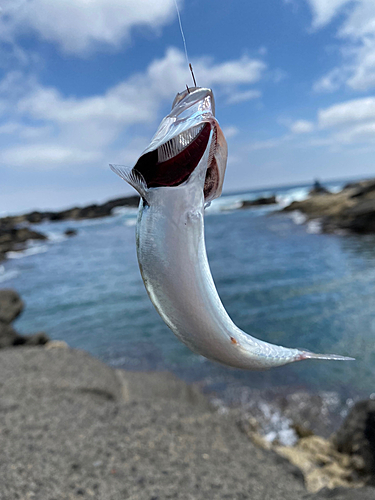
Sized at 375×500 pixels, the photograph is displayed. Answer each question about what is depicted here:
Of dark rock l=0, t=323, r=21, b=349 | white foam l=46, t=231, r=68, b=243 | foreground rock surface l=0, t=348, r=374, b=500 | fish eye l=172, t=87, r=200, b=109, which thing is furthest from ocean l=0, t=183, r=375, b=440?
white foam l=46, t=231, r=68, b=243

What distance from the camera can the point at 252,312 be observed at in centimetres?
986

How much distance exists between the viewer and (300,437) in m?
4.91

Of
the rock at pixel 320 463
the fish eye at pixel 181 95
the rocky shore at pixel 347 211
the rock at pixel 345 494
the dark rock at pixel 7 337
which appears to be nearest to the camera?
the fish eye at pixel 181 95

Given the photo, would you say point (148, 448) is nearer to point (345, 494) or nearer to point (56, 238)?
point (345, 494)

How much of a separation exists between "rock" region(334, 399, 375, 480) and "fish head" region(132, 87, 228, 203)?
4165 mm

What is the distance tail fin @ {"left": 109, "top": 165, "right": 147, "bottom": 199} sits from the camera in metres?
1.11

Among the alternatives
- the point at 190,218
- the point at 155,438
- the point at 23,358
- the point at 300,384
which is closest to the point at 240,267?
the point at 300,384

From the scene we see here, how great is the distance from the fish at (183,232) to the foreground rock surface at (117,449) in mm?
2480

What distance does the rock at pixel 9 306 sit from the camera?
9.63 metres

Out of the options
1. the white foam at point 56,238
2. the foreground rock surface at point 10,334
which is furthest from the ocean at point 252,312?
the white foam at point 56,238

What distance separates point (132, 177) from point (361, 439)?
14.5 ft

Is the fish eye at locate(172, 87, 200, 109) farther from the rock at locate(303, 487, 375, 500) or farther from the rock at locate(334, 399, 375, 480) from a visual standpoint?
the rock at locate(334, 399, 375, 480)

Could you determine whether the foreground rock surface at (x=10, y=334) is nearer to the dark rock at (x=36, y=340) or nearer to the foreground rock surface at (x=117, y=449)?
the dark rock at (x=36, y=340)

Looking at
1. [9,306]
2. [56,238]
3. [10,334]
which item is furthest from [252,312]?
[56,238]
